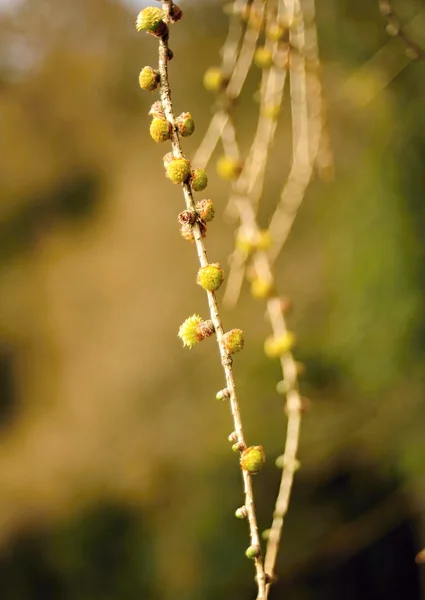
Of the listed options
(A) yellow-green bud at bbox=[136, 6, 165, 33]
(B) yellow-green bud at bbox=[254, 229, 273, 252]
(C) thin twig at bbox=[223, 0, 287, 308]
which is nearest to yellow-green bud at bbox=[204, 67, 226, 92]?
Answer: (C) thin twig at bbox=[223, 0, 287, 308]

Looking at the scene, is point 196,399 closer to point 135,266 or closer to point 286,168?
point 135,266

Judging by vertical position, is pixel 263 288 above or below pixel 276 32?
→ below

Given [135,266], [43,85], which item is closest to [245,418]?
[135,266]

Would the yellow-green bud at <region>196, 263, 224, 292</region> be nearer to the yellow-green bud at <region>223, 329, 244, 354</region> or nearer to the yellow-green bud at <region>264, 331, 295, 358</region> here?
the yellow-green bud at <region>223, 329, 244, 354</region>

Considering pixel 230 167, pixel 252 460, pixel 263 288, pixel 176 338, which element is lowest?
pixel 252 460

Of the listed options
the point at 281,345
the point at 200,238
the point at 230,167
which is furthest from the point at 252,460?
the point at 230,167

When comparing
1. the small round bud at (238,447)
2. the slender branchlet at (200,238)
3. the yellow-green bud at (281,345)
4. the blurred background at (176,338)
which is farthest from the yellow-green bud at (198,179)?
the blurred background at (176,338)

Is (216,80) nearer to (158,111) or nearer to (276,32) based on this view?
(276,32)
